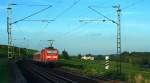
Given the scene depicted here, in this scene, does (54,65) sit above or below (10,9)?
below

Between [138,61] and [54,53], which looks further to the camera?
[138,61]

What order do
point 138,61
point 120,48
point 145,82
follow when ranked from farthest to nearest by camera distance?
point 138,61
point 120,48
point 145,82

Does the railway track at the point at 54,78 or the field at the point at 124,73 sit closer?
the railway track at the point at 54,78

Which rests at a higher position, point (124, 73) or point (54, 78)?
point (124, 73)

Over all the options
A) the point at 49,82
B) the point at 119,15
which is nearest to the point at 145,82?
the point at 49,82

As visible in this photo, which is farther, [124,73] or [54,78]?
[124,73]

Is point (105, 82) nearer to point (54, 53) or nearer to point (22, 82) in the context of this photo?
point (22, 82)

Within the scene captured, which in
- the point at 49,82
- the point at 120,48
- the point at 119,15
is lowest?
the point at 49,82

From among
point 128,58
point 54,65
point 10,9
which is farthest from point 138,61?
point 10,9

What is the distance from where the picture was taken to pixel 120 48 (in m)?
45.4

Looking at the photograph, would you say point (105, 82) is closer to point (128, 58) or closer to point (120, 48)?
point (120, 48)

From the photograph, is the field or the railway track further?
the field

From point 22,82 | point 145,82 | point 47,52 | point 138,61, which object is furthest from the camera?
point 138,61

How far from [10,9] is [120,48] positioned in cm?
1662
